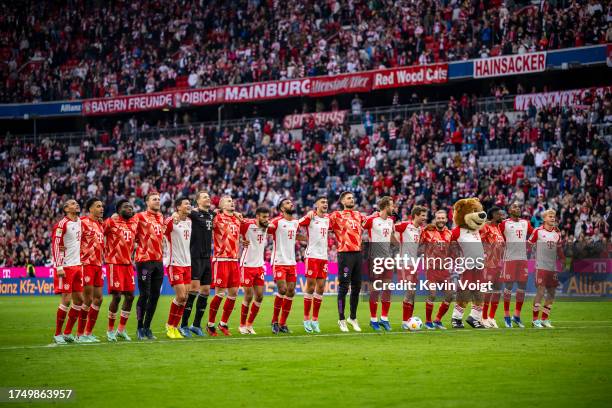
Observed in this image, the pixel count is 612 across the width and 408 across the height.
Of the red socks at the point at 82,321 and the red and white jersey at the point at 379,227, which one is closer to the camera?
the red socks at the point at 82,321

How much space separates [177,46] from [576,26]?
998 inches

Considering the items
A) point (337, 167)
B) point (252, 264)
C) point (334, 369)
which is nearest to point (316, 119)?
point (337, 167)

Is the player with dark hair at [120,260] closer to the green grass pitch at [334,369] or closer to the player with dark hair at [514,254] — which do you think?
the green grass pitch at [334,369]

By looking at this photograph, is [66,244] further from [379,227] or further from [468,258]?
[468,258]

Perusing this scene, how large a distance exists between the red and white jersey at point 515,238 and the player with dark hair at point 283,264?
4.73 metres

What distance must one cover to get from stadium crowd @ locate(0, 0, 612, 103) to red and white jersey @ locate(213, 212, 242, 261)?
23.5 metres

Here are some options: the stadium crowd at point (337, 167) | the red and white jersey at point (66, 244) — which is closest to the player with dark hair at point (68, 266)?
the red and white jersey at point (66, 244)

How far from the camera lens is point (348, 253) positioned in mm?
19688

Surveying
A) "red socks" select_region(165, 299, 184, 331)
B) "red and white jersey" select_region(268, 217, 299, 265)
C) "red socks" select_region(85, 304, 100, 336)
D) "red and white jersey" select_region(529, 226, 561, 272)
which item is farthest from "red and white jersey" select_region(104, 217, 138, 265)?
"red and white jersey" select_region(529, 226, 561, 272)

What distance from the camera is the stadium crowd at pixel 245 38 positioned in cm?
4084

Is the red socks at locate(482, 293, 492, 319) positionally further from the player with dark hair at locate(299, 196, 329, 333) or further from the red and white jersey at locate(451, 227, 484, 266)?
the player with dark hair at locate(299, 196, 329, 333)

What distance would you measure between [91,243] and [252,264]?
3.37 metres

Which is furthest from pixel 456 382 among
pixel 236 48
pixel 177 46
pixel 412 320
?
pixel 177 46

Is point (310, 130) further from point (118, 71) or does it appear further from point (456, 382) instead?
point (456, 382)
